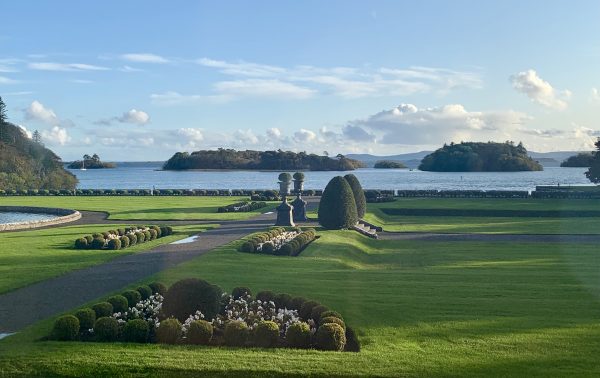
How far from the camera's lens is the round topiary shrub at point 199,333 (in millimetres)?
11930

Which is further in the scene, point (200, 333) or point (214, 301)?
point (214, 301)

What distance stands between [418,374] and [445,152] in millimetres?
165698

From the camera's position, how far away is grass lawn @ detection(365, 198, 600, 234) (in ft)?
127

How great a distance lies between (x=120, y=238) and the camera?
2758cm

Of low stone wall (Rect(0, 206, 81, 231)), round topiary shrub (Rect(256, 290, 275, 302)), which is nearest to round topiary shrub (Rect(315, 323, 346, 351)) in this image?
round topiary shrub (Rect(256, 290, 275, 302))

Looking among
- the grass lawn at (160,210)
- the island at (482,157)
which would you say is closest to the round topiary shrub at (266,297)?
the grass lawn at (160,210)

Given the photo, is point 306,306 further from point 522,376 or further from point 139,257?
point 139,257

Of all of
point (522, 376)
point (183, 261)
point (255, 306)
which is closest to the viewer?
point (522, 376)

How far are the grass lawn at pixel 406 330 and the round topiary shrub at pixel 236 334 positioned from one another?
0.37 m

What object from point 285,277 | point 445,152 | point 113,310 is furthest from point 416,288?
point 445,152

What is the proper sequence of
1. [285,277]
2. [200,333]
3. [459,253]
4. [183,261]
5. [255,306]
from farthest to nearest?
1. [459,253]
2. [183,261]
3. [285,277]
4. [255,306]
5. [200,333]

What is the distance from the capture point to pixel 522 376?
1018cm

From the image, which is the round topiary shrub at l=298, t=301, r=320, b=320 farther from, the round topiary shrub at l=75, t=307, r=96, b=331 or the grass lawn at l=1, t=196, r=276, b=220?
the grass lawn at l=1, t=196, r=276, b=220

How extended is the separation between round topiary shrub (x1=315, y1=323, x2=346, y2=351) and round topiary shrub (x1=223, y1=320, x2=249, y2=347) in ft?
4.34
